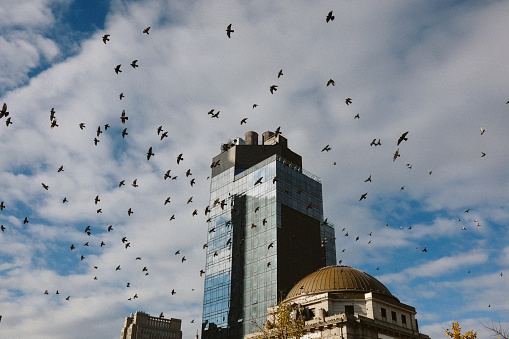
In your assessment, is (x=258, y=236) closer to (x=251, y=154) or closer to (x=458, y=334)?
(x=251, y=154)

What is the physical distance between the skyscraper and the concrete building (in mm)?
24927

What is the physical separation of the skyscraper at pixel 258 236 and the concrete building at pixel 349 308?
81.8 ft

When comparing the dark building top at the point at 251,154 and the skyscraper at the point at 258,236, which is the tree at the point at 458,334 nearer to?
the skyscraper at the point at 258,236

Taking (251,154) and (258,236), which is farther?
(251,154)

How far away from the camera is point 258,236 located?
101875mm

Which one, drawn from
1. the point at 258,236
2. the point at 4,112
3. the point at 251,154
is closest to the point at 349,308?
the point at 258,236

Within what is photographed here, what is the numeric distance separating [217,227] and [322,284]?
51723mm

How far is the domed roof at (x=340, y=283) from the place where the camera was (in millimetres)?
63156

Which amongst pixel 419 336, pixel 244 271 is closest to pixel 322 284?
pixel 419 336

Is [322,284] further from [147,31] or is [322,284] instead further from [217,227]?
→ [217,227]

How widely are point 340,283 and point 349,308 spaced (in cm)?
435

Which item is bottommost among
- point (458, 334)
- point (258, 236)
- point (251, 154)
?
point (458, 334)

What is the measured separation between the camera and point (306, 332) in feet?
186

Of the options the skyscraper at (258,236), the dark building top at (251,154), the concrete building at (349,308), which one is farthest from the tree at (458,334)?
the dark building top at (251,154)
